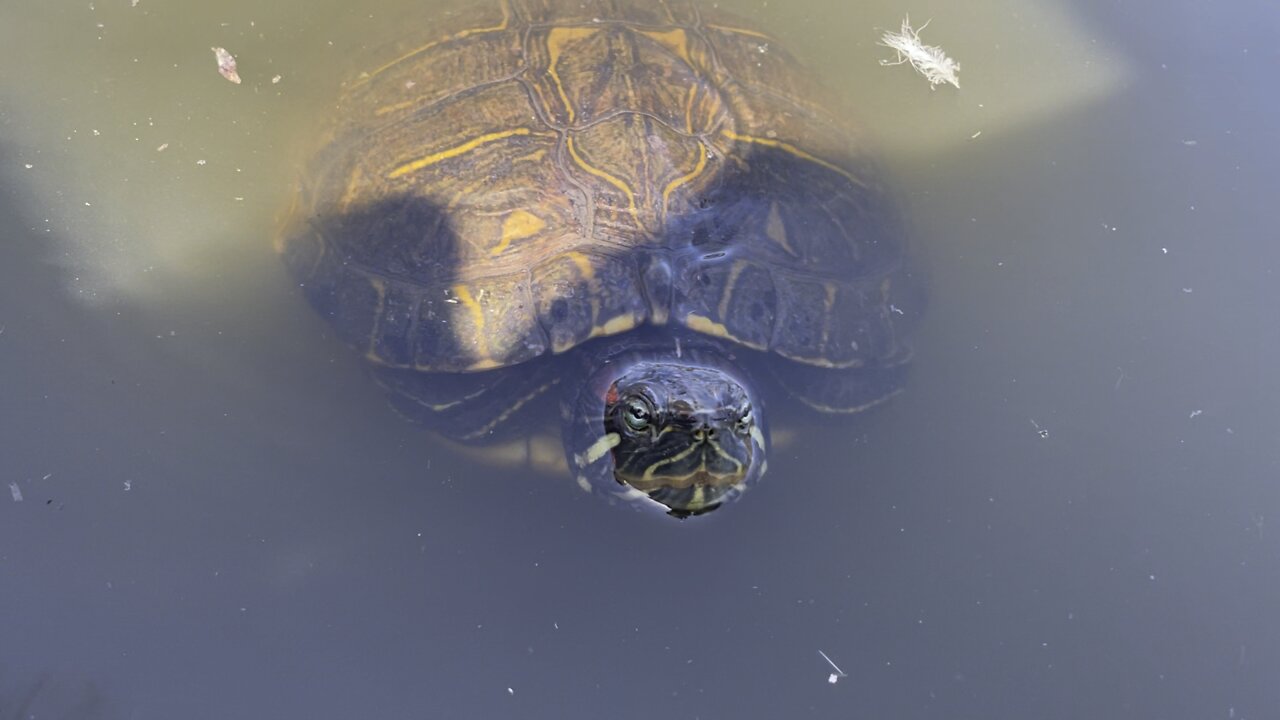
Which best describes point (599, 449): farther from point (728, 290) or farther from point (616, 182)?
point (616, 182)

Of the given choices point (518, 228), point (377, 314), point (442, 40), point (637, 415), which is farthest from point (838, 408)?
point (442, 40)

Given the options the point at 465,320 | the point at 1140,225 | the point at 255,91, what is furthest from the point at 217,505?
the point at 1140,225

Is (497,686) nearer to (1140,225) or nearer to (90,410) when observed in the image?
(90,410)

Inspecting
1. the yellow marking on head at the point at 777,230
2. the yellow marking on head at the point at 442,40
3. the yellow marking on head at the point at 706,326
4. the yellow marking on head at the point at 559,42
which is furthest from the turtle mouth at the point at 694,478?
the yellow marking on head at the point at 442,40

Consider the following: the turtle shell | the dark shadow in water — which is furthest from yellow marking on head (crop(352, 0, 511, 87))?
the dark shadow in water

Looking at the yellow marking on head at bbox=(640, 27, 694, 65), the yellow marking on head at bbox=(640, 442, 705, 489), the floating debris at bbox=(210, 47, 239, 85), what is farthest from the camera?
the floating debris at bbox=(210, 47, 239, 85)

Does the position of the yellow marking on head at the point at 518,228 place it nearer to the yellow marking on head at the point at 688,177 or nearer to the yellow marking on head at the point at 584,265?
the yellow marking on head at the point at 584,265

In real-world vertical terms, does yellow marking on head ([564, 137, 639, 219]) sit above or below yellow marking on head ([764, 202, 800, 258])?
above

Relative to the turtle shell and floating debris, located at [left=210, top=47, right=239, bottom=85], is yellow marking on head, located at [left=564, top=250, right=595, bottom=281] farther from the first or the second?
floating debris, located at [left=210, top=47, right=239, bottom=85]

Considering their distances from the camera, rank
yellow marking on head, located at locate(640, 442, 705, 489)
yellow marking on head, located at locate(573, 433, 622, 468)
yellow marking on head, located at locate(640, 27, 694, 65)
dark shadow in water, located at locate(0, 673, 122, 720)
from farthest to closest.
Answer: yellow marking on head, located at locate(640, 27, 694, 65)
yellow marking on head, located at locate(573, 433, 622, 468)
yellow marking on head, located at locate(640, 442, 705, 489)
dark shadow in water, located at locate(0, 673, 122, 720)
